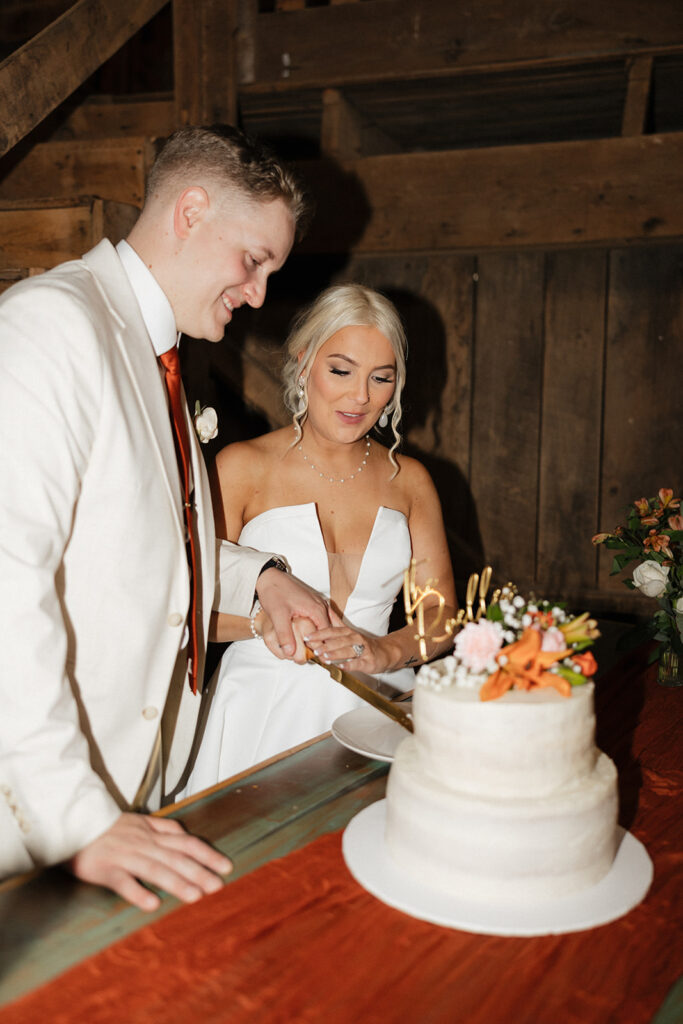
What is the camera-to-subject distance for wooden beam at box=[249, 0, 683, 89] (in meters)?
4.02

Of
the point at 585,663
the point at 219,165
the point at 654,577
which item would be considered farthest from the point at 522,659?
the point at 654,577

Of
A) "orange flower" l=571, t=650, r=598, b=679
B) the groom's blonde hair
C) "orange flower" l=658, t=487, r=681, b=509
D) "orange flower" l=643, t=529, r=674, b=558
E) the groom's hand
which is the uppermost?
the groom's blonde hair

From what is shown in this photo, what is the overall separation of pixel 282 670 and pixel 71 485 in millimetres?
1419

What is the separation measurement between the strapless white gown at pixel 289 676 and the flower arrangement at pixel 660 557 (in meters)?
0.72

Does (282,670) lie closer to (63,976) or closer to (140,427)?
(140,427)

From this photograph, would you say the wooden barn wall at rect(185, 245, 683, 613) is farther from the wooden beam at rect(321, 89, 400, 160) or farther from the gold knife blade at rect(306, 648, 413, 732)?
the gold knife blade at rect(306, 648, 413, 732)

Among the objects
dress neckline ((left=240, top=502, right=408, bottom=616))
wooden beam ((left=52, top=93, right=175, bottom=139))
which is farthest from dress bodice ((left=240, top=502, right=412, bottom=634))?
wooden beam ((left=52, top=93, right=175, bottom=139))

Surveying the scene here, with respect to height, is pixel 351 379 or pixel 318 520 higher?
pixel 351 379

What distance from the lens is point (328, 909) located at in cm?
129

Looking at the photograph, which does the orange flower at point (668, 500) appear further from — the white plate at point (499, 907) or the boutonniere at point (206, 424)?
the white plate at point (499, 907)

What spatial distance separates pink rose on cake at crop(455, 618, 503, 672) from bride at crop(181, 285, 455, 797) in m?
1.20

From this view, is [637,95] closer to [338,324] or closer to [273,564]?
[338,324]

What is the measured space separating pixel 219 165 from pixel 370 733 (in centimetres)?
120

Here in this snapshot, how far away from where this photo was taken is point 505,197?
4.32 meters
